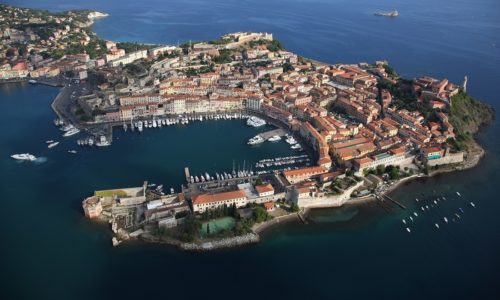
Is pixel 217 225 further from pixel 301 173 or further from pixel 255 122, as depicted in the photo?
pixel 255 122

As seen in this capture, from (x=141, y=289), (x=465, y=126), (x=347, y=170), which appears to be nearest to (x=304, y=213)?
(x=347, y=170)

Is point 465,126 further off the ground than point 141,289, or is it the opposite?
point 465,126

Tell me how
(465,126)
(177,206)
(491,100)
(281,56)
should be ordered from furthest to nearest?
(281,56), (491,100), (465,126), (177,206)

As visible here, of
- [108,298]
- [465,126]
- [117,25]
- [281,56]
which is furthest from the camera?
[117,25]

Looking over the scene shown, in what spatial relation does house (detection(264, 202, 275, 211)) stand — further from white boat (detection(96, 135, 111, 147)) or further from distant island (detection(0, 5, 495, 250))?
white boat (detection(96, 135, 111, 147))

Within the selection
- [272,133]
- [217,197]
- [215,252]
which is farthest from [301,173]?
[215,252]

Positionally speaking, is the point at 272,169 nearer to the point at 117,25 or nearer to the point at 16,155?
the point at 16,155

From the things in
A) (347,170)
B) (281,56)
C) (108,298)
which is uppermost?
(281,56)
